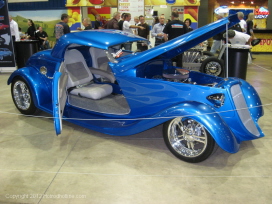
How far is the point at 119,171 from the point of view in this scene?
330 centimetres

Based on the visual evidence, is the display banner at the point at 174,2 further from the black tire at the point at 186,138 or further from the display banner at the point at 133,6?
the black tire at the point at 186,138

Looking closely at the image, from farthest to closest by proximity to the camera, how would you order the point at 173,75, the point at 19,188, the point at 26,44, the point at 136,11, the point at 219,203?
the point at 136,11 → the point at 26,44 → the point at 173,75 → the point at 19,188 → the point at 219,203

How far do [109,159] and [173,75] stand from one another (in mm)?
1466

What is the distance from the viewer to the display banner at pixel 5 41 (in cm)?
905

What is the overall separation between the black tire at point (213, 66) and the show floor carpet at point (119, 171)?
12.5ft

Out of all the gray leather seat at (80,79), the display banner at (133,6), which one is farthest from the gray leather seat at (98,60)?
the display banner at (133,6)

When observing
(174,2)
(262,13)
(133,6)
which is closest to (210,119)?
(133,6)

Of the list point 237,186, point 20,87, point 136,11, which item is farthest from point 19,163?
point 136,11

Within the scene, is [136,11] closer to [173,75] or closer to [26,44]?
[26,44]

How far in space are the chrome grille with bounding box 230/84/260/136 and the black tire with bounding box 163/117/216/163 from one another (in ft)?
1.85

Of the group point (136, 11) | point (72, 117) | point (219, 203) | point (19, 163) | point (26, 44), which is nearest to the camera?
point (219, 203)

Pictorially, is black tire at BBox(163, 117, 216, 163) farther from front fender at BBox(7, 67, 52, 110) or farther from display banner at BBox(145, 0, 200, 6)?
display banner at BBox(145, 0, 200, 6)

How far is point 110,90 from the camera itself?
4742 mm

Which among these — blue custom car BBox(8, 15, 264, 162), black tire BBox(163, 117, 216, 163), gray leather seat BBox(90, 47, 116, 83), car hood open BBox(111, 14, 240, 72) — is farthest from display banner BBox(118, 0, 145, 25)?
black tire BBox(163, 117, 216, 163)
